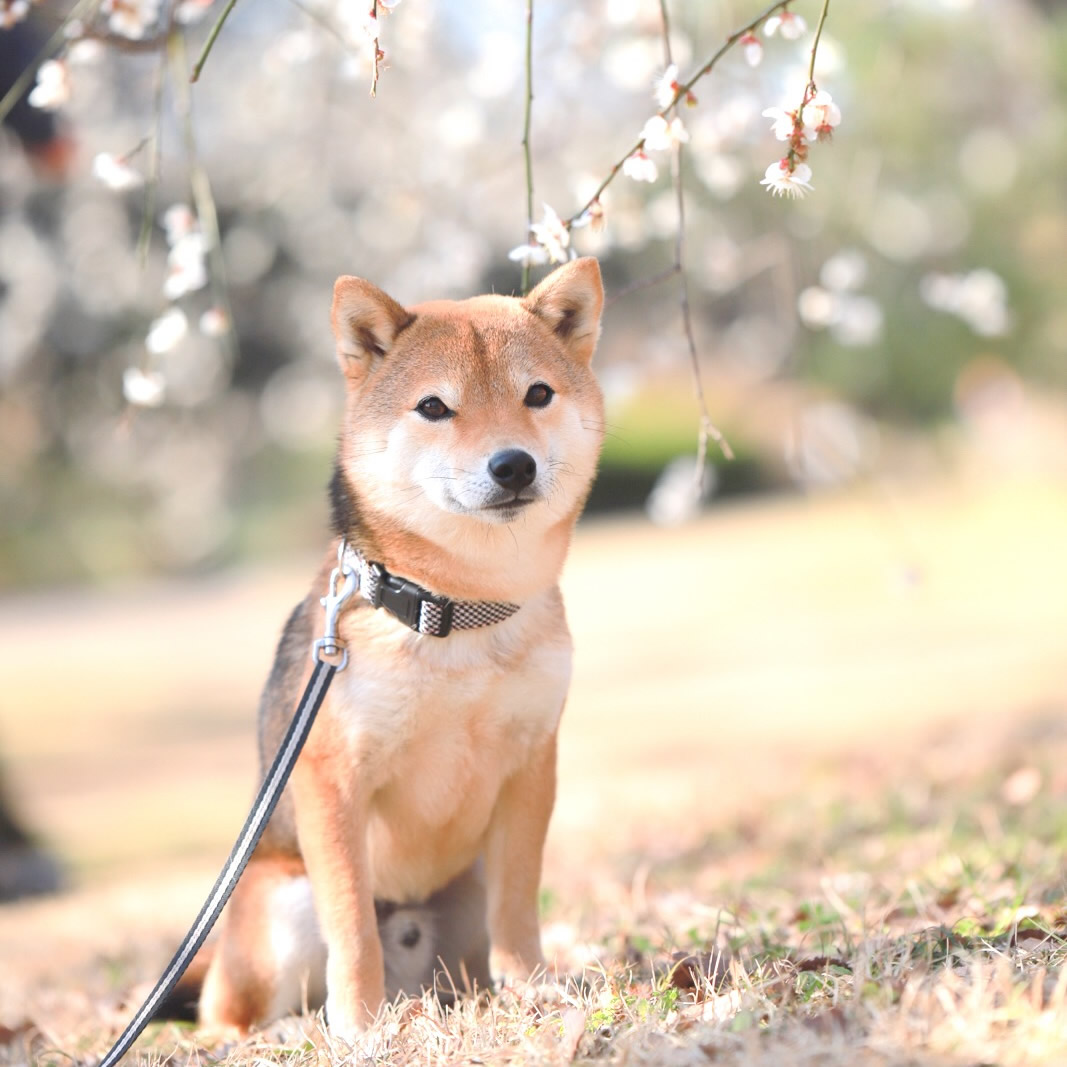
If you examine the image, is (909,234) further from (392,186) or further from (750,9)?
(392,186)

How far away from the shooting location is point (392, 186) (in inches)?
263

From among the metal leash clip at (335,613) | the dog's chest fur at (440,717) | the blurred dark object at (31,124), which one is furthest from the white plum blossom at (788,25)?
the blurred dark object at (31,124)

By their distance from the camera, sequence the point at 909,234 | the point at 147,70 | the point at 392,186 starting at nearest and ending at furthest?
the point at 392,186 < the point at 147,70 < the point at 909,234

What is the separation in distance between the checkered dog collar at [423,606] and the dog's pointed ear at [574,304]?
0.65 m

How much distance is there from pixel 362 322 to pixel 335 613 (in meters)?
0.66

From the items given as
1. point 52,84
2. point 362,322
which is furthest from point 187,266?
point 362,322

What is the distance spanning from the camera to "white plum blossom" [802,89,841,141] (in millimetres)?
2539

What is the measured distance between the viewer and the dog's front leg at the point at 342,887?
108 inches

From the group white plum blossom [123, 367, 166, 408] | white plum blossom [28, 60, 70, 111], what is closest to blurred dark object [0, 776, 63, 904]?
white plum blossom [123, 367, 166, 408]

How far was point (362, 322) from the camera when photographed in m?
2.96

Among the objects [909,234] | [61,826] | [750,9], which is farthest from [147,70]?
[909,234]

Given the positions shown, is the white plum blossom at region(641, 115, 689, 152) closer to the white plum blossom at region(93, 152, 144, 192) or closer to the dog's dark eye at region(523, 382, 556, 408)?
the dog's dark eye at region(523, 382, 556, 408)

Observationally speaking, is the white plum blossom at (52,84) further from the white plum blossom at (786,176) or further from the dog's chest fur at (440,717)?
the white plum blossom at (786,176)

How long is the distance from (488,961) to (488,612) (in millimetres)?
959
